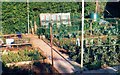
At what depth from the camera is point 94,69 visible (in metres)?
10.6

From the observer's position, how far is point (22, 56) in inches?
470

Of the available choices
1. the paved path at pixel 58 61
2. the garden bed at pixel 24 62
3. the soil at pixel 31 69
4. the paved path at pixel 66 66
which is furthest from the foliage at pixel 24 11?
the soil at pixel 31 69

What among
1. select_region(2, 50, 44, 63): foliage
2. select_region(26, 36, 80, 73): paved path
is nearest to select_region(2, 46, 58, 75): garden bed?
select_region(2, 50, 44, 63): foliage

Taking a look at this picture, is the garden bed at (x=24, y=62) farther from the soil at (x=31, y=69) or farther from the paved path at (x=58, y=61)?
the paved path at (x=58, y=61)

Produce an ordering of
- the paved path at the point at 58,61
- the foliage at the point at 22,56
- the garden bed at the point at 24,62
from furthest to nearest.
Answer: the foliage at the point at 22,56 < the paved path at the point at 58,61 < the garden bed at the point at 24,62

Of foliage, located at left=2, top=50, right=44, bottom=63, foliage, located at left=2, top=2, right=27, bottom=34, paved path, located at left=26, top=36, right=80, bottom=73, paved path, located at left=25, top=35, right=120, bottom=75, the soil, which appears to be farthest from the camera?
foliage, located at left=2, top=2, right=27, bottom=34

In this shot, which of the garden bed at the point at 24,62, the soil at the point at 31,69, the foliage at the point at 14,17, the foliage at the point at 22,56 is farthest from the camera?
the foliage at the point at 14,17

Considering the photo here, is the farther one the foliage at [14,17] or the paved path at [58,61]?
the foliage at [14,17]

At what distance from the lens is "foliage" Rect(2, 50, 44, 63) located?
37.8ft

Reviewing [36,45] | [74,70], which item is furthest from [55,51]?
[74,70]

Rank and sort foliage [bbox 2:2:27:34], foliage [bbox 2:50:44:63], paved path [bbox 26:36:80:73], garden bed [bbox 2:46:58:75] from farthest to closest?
foliage [bbox 2:2:27:34], foliage [bbox 2:50:44:63], paved path [bbox 26:36:80:73], garden bed [bbox 2:46:58:75]

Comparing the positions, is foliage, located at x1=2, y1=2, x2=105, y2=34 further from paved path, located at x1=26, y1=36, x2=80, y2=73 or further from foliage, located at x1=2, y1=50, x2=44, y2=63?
foliage, located at x1=2, y1=50, x2=44, y2=63

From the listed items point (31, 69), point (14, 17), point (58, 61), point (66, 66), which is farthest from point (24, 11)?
point (31, 69)

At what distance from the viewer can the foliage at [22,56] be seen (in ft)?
37.8
